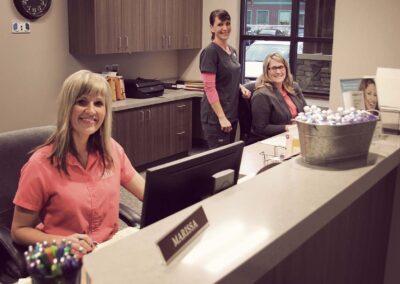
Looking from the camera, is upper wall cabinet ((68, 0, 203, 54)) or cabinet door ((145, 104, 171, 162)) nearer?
upper wall cabinet ((68, 0, 203, 54))

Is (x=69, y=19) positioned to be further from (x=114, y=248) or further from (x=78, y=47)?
(x=114, y=248)

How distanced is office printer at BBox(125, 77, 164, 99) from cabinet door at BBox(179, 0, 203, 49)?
0.73 meters

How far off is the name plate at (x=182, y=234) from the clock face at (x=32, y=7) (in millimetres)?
3627

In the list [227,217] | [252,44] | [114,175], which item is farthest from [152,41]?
[227,217]

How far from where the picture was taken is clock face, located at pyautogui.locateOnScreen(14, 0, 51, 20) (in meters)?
4.24

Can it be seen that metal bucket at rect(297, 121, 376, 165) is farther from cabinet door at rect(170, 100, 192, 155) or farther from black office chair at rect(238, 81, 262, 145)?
cabinet door at rect(170, 100, 192, 155)

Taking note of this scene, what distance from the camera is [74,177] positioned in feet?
6.32

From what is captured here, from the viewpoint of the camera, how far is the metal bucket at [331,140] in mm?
1687

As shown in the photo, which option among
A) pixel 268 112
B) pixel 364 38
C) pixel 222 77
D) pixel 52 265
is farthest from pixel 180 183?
pixel 222 77

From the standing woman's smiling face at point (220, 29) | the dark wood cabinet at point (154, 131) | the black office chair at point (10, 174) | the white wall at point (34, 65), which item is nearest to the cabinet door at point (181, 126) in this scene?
the dark wood cabinet at point (154, 131)

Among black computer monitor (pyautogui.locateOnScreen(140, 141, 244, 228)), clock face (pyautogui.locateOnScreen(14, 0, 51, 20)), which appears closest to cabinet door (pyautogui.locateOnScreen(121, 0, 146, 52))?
clock face (pyautogui.locateOnScreen(14, 0, 51, 20))

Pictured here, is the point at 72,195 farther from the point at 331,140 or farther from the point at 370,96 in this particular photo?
the point at 370,96

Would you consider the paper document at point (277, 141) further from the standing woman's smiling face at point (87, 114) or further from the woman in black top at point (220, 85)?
Answer: the standing woman's smiling face at point (87, 114)

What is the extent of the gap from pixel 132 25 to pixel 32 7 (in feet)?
3.39
